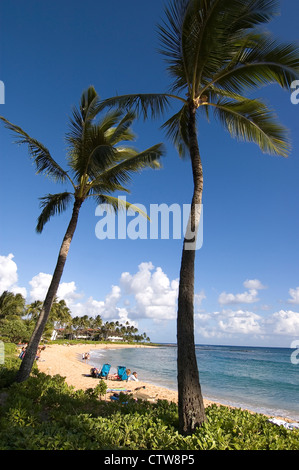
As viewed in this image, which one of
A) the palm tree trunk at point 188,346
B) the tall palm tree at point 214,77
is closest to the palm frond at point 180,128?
the tall palm tree at point 214,77

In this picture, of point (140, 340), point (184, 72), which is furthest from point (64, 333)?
point (184, 72)

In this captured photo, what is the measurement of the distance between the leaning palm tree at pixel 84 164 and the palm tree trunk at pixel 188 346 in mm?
3602

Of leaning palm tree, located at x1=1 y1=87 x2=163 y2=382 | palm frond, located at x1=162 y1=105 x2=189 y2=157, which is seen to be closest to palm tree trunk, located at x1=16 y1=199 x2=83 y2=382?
leaning palm tree, located at x1=1 y1=87 x2=163 y2=382

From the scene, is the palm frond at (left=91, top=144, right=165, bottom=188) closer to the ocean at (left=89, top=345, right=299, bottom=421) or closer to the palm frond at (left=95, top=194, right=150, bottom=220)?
the palm frond at (left=95, top=194, right=150, bottom=220)

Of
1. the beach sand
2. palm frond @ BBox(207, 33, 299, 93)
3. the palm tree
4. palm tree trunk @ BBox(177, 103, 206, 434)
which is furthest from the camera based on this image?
the palm tree

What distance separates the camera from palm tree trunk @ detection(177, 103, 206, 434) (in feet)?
13.1

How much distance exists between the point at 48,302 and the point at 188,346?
496cm

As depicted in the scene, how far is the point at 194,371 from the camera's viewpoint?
425 cm

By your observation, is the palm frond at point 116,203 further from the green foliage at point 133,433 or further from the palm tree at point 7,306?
the palm tree at point 7,306

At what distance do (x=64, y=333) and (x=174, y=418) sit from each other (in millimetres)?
81409

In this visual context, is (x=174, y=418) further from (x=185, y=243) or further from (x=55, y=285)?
(x=55, y=285)

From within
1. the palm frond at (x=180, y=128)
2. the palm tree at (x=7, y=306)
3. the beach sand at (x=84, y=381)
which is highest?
the palm frond at (x=180, y=128)

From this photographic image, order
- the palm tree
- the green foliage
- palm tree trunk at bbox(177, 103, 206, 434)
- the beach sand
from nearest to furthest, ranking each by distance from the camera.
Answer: the green foliage → palm tree trunk at bbox(177, 103, 206, 434) → the beach sand → the palm tree

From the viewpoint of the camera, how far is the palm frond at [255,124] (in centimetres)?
629
